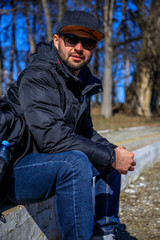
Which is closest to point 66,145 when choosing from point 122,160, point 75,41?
point 122,160

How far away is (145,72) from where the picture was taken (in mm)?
23703

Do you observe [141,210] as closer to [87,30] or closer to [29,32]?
[87,30]

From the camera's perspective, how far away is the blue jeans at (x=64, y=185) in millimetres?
1864

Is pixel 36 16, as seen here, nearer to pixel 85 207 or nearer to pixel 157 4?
pixel 157 4

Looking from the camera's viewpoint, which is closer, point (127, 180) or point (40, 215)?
point (40, 215)

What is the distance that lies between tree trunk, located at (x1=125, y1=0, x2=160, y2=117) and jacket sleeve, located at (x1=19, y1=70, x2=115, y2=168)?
21.1 m

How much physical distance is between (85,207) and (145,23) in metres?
21.6

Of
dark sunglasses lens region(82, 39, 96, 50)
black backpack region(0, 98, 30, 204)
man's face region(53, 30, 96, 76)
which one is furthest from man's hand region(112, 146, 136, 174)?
dark sunglasses lens region(82, 39, 96, 50)

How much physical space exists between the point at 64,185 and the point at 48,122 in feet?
1.50

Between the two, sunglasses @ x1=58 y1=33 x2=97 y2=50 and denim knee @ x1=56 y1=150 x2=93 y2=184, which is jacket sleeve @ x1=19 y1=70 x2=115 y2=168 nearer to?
denim knee @ x1=56 y1=150 x2=93 y2=184

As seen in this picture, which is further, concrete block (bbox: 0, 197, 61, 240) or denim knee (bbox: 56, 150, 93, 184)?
concrete block (bbox: 0, 197, 61, 240)

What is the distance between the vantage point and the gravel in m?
3.31

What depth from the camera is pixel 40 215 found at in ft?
8.23

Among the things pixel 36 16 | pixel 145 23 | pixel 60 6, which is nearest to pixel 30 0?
pixel 36 16
